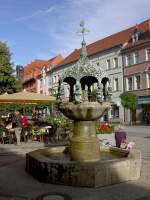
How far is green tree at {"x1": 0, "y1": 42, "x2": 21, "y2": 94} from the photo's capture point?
40062mm

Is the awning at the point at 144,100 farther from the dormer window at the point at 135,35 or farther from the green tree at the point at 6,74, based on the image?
the green tree at the point at 6,74

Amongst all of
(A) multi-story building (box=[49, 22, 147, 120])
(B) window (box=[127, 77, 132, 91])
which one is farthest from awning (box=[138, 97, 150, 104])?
Result: (A) multi-story building (box=[49, 22, 147, 120])

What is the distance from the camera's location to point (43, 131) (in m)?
17.7

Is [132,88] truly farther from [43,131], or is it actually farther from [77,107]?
[77,107]

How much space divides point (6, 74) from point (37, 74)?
129 feet

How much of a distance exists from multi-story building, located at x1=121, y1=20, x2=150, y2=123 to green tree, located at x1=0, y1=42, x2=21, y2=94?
44.5 feet

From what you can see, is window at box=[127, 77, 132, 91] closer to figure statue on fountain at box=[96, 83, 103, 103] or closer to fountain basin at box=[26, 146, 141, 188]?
figure statue on fountain at box=[96, 83, 103, 103]

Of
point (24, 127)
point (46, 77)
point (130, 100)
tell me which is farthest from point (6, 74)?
point (46, 77)

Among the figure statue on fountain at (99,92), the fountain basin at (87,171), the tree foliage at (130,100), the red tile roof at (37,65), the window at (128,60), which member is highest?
the red tile roof at (37,65)

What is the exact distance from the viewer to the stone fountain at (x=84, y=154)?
8.05 m

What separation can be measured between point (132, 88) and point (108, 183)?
38.0 m

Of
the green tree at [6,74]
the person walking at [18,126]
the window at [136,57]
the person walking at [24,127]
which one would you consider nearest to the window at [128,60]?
the window at [136,57]

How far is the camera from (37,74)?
79.9m

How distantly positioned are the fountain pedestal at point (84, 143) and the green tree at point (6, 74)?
3119 centimetres
